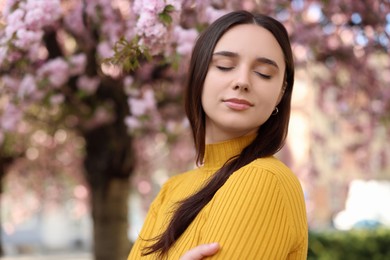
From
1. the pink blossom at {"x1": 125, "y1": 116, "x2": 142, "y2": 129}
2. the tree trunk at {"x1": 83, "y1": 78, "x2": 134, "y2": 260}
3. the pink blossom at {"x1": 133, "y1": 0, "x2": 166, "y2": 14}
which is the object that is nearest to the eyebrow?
the pink blossom at {"x1": 133, "y1": 0, "x2": 166, "y2": 14}

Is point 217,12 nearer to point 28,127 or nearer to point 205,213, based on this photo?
point 205,213

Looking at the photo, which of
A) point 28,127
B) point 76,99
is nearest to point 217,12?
point 76,99

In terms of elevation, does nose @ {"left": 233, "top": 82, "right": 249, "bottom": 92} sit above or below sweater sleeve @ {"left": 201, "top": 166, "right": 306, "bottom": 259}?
above

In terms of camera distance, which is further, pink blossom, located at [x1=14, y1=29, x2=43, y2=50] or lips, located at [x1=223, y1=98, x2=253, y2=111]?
pink blossom, located at [x1=14, y1=29, x2=43, y2=50]

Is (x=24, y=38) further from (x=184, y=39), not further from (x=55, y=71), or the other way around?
(x=55, y=71)

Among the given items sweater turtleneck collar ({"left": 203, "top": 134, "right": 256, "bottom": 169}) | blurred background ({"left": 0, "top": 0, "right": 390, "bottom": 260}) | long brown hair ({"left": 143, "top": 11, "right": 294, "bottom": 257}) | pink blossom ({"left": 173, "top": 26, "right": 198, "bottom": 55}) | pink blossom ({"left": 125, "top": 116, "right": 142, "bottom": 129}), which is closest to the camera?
long brown hair ({"left": 143, "top": 11, "right": 294, "bottom": 257})

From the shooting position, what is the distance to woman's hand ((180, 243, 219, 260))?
149 centimetres

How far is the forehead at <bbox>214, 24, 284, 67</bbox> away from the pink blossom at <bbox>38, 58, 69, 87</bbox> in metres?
3.35

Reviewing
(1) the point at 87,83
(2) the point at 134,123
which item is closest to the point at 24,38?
(2) the point at 134,123

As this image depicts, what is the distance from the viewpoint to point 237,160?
1719 mm

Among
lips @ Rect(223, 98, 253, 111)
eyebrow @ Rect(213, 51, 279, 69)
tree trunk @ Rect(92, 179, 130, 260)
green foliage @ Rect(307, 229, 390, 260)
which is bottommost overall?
green foliage @ Rect(307, 229, 390, 260)

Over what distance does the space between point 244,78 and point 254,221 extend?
36 cm

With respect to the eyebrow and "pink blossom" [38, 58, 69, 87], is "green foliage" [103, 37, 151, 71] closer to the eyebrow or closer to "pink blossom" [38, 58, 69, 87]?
the eyebrow

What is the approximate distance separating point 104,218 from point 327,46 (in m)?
2.56
